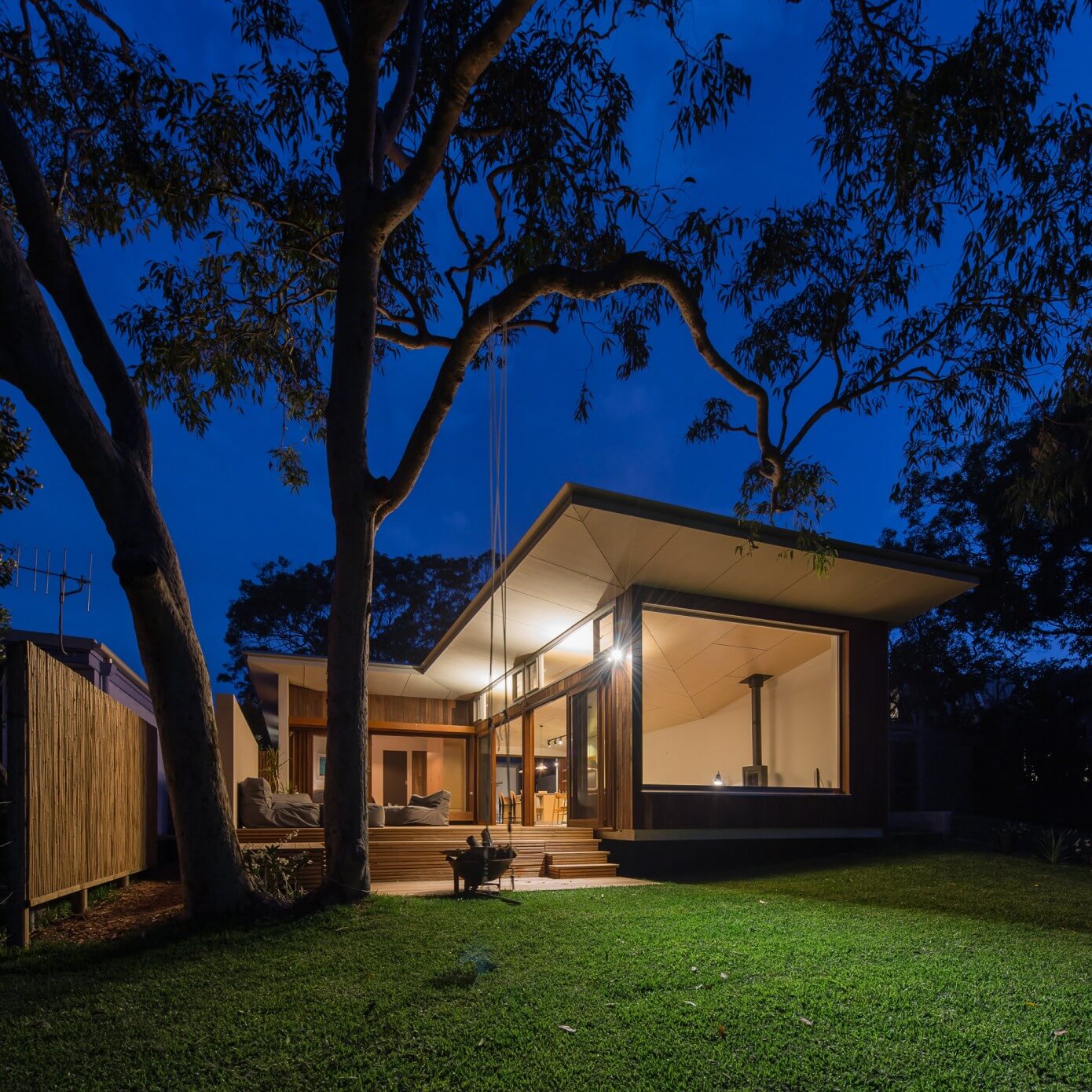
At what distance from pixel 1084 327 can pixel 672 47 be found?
3695 millimetres

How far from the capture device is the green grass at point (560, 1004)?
2795mm

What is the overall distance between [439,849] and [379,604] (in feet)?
68.3

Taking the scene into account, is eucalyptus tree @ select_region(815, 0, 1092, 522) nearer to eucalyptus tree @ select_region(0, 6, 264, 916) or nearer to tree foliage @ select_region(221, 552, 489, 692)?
eucalyptus tree @ select_region(0, 6, 264, 916)

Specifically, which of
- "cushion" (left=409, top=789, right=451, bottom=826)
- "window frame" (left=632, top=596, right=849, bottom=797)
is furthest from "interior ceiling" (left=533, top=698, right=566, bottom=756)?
"window frame" (left=632, top=596, right=849, bottom=797)

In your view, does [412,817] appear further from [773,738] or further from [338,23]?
[338,23]

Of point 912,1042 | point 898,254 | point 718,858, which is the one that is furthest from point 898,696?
point 912,1042

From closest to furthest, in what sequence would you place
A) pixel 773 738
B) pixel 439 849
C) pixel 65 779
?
pixel 65 779, pixel 439 849, pixel 773 738

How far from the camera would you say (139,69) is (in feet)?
22.4

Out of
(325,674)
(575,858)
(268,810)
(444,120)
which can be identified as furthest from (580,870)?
(444,120)

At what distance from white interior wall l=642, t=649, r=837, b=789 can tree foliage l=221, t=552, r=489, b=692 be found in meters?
13.6

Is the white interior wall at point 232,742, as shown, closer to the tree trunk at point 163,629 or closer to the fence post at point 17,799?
the tree trunk at point 163,629

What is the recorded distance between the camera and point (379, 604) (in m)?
29.2

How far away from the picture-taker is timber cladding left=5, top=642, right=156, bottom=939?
4.48 metres

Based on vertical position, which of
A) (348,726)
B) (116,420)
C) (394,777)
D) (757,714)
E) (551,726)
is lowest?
(394,777)
